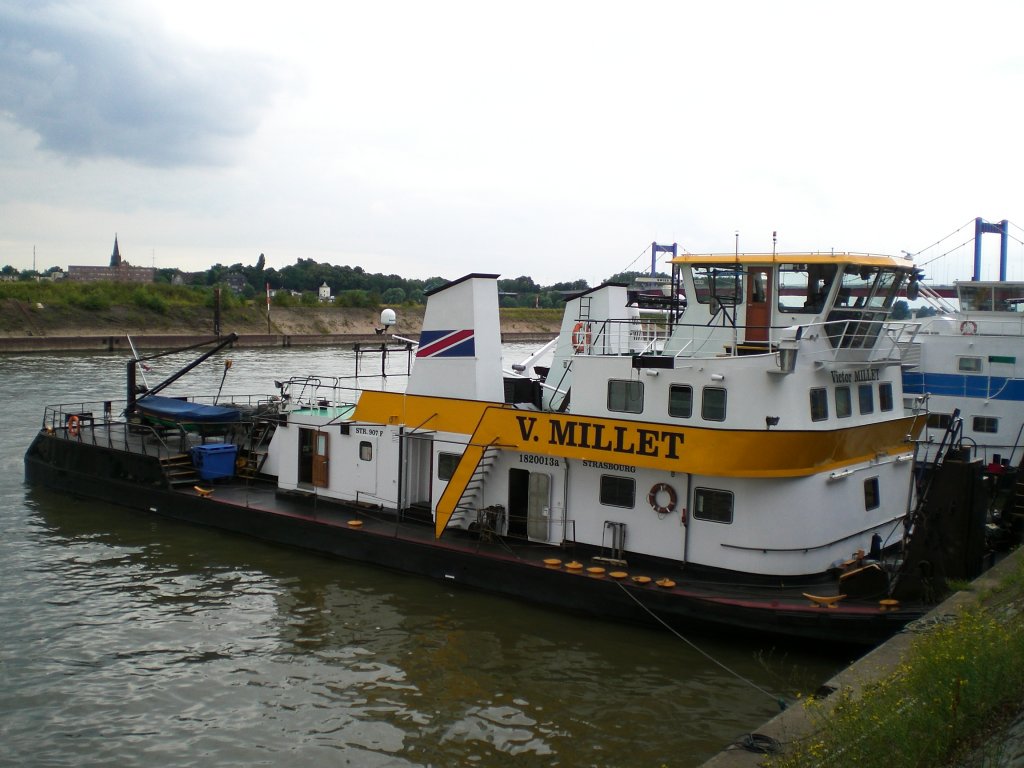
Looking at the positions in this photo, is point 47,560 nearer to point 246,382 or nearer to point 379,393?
point 379,393

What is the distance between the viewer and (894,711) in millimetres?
6152

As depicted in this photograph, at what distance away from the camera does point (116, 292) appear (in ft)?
221

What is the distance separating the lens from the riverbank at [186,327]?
55.4 m

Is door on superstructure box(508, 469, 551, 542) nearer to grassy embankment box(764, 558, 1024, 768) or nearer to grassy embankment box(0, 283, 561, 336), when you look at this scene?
grassy embankment box(764, 558, 1024, 768)

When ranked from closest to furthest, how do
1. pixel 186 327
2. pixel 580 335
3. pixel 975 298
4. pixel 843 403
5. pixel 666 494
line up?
pixel 666 494
pixel 843 403
pixel 580 335
pixel 975 298
pixel 186 327

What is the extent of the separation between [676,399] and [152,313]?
203 ft

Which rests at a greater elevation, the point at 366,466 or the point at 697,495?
the point at 697,495

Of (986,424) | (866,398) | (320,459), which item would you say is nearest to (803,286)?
(866,398)

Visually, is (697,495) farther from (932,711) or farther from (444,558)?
(932,711)

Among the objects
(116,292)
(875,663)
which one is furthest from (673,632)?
(116,292)

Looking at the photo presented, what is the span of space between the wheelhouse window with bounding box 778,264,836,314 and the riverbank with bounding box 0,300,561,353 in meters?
41.5

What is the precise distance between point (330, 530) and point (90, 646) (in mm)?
4224

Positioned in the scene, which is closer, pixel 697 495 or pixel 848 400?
pixel 697 495

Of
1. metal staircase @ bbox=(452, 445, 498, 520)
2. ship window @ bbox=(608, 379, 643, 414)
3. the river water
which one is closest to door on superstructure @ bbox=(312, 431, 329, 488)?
the river water
